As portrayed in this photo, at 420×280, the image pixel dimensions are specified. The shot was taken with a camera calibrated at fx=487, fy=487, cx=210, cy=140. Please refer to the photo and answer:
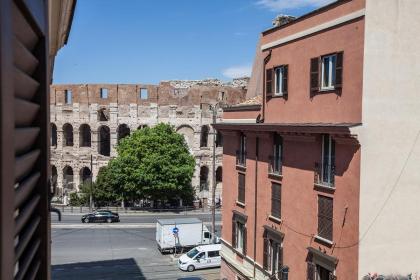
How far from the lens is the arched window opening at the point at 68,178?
182 feet

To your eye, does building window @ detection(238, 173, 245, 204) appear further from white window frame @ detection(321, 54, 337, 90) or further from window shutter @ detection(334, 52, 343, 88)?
window shutter @ detection(334, 52, 343, 88)

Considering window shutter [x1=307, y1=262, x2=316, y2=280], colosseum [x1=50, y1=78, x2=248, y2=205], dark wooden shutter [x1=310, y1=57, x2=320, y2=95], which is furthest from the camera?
colosseum [x1=50, y1=78, x2=248, y2=205]

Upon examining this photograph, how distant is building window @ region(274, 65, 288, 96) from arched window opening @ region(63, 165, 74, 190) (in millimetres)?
41407

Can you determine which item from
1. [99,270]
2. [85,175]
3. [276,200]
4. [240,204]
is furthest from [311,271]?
[85,175]

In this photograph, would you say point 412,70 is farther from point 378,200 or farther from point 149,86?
point 149,86

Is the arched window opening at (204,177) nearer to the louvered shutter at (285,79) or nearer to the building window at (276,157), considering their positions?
the building window at (276,157)

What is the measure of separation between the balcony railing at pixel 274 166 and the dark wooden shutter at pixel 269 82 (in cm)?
258

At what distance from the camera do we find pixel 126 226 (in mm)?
42125

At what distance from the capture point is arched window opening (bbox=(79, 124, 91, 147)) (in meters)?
55.8

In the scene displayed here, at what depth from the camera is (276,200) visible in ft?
60.3

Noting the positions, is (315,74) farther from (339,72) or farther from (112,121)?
(112,121)

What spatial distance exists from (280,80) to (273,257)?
6783mm

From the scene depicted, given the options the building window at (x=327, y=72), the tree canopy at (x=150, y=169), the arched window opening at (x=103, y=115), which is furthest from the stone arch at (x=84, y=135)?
the building window at (x=327, y=72)

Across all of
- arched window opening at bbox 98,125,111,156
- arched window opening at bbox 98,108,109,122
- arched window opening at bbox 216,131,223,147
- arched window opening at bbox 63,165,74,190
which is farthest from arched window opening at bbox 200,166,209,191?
arched window opening at bbox 63,165,74,190
